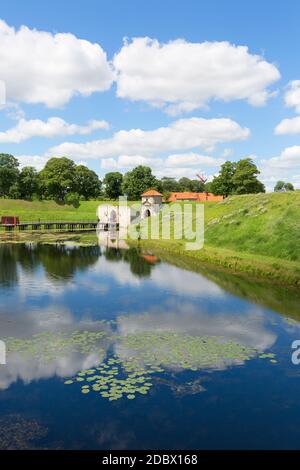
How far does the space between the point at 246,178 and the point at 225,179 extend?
7632 millimetres

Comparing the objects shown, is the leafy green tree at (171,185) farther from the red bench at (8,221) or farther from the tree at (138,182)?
the red bench at (8,221)

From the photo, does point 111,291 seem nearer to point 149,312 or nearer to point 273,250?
point 149,312

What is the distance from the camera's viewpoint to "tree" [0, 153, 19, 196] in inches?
4545

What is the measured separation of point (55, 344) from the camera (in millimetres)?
17906

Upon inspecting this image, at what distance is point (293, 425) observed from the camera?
12055mm

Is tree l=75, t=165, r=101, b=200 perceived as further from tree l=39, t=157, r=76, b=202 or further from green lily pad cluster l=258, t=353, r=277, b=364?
green lily pad cluster l=258, t=353, r=277, b=364

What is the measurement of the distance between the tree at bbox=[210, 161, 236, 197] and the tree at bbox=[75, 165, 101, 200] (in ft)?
163

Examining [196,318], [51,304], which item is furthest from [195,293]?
[51,304]

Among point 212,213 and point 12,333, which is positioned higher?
point 212,213

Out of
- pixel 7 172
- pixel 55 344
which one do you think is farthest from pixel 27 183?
pixel 55 344

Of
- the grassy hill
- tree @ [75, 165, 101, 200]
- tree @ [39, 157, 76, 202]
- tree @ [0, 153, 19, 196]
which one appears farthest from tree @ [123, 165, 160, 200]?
the grassy hill

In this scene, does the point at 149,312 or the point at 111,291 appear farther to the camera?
the point at 111,291

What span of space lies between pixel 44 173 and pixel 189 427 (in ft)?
393
